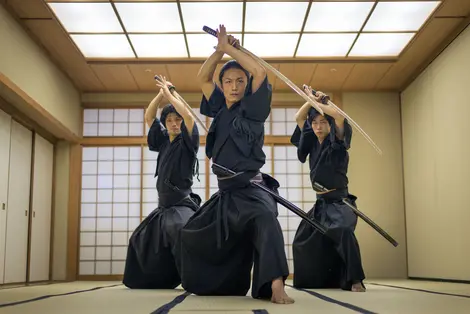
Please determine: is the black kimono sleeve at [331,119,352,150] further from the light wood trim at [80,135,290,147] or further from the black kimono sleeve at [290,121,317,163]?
the light wood trim at [80,135,290,147]

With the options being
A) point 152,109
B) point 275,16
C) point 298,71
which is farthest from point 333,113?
point 298,71

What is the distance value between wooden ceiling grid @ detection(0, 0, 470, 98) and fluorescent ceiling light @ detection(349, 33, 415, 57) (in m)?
0.08

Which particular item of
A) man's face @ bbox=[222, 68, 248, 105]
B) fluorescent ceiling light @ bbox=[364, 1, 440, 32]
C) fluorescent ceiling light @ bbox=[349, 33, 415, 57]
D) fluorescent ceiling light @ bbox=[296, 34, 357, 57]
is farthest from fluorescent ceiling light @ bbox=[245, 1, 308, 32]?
man's face @ bbox=[222, 68, 248, 105]

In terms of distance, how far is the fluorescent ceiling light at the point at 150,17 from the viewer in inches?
237

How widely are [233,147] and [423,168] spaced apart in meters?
5.07

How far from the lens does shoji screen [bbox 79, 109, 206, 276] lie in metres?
8.48

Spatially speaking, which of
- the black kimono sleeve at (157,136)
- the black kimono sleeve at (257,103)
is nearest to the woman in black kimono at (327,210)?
the black kimono sleeve at (157,136)

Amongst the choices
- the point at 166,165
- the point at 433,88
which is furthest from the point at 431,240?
the point at 166,165

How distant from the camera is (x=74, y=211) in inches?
333

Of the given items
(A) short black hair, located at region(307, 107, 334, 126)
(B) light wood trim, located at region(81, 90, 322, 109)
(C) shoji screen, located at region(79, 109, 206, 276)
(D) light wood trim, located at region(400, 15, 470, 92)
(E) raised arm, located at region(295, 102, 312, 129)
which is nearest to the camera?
(A) short black hair, located at region(307, 107, 334, 126)

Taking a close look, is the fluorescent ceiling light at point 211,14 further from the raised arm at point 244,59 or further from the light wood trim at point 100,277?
the light wood trim at point 100,277

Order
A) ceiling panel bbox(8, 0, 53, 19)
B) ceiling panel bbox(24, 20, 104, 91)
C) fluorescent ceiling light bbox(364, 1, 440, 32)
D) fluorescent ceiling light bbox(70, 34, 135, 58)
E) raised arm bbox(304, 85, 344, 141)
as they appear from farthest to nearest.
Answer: fluorescent ceiling light bbox(70, 34, 135, 58) → ceiling panel bbox(24, 20, 104, 91) → fluorescent ceiling light bbox(364, 1, 440, 32) → ceiling panel bbox(8, 0, 53, 19) → raised arm bbox(304, 85, 344, 141)

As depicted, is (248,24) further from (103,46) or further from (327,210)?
(327,210)

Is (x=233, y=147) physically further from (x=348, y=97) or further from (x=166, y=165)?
(x=348, y=97)
